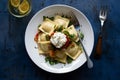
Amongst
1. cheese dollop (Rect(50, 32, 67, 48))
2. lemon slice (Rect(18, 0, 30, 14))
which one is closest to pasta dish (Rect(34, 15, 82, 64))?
cheese dollop (Rect(50, 32, 67, 48))

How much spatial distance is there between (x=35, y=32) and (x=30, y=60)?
0.48ft

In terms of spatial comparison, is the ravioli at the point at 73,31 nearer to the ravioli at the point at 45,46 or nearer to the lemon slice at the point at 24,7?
the ravioli at the point at 45,46

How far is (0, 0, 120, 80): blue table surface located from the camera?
205 cm

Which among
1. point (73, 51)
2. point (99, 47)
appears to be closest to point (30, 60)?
point (73, 51)

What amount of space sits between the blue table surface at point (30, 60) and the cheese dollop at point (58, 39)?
172 millimetres

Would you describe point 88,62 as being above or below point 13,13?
below

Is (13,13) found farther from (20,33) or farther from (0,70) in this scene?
(0,70)

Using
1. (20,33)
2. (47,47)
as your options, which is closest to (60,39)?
(47,47)

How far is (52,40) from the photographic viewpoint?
1.98m

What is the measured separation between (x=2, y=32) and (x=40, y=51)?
0.72 ft

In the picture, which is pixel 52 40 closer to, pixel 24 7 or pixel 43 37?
pixel 43 37

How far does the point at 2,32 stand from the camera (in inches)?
81.0

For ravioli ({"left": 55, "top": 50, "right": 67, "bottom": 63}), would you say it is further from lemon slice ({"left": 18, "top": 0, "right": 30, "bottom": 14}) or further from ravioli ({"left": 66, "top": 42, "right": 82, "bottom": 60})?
lemon slice ({"left": 18, "top": 0, "right": 30, "bottom": 14})

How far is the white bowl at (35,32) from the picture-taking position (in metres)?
2.00
